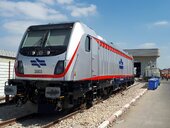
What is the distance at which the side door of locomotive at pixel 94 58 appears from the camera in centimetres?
1350

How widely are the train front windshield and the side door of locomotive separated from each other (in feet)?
6.52

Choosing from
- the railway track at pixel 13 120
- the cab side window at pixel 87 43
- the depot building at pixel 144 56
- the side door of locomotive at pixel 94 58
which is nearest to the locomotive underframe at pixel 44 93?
the railway track at pixel 13 120

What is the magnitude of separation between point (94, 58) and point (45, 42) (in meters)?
2.91

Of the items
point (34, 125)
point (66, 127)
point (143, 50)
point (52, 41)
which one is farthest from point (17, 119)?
point (143, 50)

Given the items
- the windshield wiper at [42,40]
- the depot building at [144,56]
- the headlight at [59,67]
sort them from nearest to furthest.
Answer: the headlight at [59,67]
the windshield wiper at [42,40]
the depot building at [144,56]

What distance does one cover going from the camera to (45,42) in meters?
11.7

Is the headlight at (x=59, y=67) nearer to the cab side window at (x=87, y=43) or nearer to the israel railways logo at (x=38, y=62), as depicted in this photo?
the israel railways logo at (x=38, y=62)

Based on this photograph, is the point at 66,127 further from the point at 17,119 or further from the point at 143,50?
the point at 143,50

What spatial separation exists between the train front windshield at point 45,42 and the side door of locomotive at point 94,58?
6.52ft

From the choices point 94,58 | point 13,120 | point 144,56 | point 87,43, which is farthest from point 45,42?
point 144,56

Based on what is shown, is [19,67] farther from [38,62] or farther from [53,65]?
[53,65]

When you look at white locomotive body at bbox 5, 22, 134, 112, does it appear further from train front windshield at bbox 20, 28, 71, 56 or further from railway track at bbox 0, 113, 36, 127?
railway track at bbox 0, 113, 36, 127

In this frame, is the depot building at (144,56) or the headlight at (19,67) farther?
the depot building at (144,56)

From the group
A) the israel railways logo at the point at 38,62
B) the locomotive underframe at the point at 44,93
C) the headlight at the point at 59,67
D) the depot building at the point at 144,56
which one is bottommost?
the locomotive underframe at the point at 44,93
